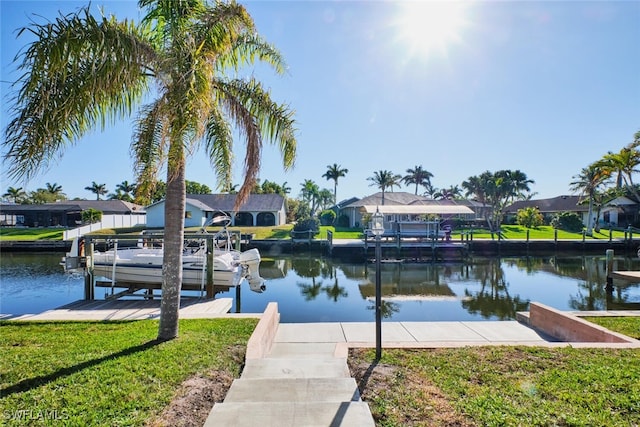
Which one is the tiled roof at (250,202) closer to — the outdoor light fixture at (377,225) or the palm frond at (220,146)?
the palm frond at (220,146)

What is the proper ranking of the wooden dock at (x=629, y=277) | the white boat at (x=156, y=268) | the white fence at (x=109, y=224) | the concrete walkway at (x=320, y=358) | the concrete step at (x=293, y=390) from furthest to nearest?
1. the white fence at (x=109, y=224)
2. the wooden dock at (x=629, y=277)
3. the white boat at (x=156, y=268)
4. the concrete step at (x=293, y=390)
5. the concrete walkway at (x=320, y=358)

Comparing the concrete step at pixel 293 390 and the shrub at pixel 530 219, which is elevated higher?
the shrub at pixel 530 219

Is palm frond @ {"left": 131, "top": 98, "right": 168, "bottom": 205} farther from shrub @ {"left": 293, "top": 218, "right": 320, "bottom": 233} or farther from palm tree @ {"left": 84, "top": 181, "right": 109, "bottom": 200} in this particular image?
palm tree @ {"left": 84, "top": 181, "right": 109, "bottom": 200}

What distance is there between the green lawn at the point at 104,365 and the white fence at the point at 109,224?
27.2 m

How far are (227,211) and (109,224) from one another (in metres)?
11.9

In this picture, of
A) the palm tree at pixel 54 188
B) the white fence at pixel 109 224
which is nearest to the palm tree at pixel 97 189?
the palm tree at pixel 54 188

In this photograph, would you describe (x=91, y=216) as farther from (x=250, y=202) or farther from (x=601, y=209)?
(x=601, y=209)

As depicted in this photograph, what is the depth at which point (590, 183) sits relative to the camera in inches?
1443

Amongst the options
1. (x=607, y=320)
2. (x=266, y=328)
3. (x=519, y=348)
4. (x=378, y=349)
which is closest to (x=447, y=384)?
(x=378, y=349)

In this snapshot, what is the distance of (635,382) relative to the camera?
388 cm

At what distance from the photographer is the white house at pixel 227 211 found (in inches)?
1500

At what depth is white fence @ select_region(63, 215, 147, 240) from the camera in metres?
29.4

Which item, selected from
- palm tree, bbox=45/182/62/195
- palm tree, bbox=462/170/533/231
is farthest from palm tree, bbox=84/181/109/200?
palm tree, bbox=462/170/533/231

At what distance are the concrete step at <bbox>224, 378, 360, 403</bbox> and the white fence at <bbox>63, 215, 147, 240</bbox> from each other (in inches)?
1233
